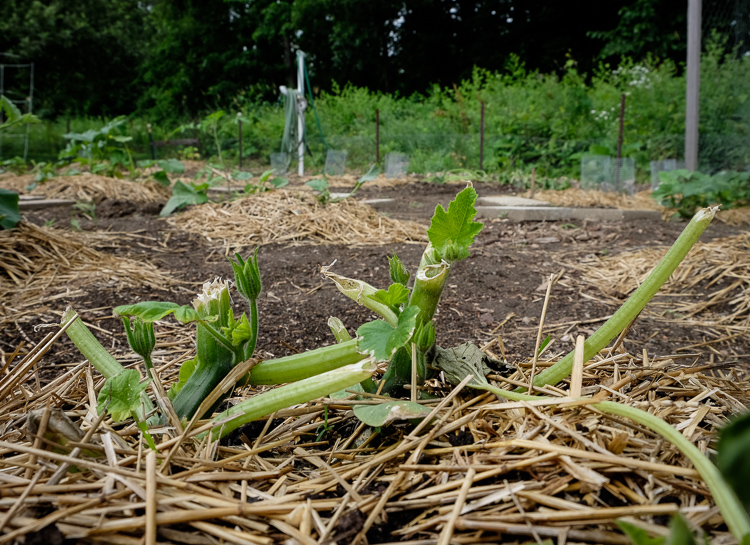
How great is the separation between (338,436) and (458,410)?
0.84ft

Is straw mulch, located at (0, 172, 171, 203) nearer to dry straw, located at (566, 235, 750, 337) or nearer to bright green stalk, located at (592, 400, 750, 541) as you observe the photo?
dry straw, located at (566, 235, 750, 337)

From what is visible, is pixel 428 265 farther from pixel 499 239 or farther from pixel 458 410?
pixel 499 239

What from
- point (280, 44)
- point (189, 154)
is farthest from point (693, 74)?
point (280, 44)

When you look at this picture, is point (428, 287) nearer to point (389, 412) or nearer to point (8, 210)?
point (389, 412)

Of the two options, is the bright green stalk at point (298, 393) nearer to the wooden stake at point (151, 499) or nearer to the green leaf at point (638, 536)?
the wooden stake at point (151, 499)

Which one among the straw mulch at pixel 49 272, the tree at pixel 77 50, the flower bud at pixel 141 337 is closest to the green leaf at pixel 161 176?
the straw mulch at pixel 49 272

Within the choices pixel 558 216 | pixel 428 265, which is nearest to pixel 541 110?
pixel 558 216

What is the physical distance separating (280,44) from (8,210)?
22.4 m

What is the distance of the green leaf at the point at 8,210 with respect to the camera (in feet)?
9.36

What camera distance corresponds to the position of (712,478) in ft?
1.93

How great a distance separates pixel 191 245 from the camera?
12.7ft

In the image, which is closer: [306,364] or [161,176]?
[306,364]

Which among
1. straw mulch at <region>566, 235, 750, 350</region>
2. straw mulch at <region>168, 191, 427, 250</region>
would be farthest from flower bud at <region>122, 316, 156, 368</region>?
straw mulch at <region>168, 191, 427, 250</region>

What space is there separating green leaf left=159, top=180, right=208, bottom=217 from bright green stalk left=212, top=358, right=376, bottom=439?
424cm
